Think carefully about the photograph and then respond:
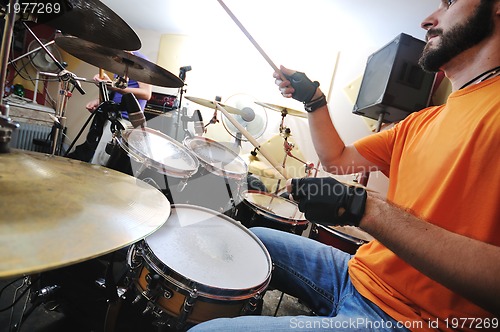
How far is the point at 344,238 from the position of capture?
1.31 m

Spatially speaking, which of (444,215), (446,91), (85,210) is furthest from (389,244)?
(446,91)

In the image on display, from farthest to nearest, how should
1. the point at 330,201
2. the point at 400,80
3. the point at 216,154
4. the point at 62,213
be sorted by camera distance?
the point at 400,80 → the point at 216,154 → the point at 330,201 → the point at 62,213

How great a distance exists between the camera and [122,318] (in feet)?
4.01

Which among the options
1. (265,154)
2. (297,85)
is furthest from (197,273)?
(297,85)

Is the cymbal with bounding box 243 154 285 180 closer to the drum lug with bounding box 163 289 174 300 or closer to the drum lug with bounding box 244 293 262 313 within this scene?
the drum lug with bounding box 244 293 262 313

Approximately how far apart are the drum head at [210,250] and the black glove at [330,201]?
1.07 feet

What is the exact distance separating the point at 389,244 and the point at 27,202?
28.8 inches

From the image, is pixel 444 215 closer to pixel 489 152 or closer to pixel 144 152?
pixel 489 152

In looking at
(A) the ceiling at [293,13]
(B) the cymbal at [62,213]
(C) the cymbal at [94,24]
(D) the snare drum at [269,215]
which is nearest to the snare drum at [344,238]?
(D) the snare drum at [269,215]

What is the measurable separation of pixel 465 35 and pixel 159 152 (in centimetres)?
146

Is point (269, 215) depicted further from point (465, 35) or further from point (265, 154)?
point (465, 35)

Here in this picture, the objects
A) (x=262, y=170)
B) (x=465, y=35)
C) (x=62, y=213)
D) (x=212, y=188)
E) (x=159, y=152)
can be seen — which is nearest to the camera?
(x=62, y=213)

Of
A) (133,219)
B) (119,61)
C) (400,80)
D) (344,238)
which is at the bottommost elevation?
(344,238)

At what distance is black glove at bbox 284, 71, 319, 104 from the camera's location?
1.16 meters
